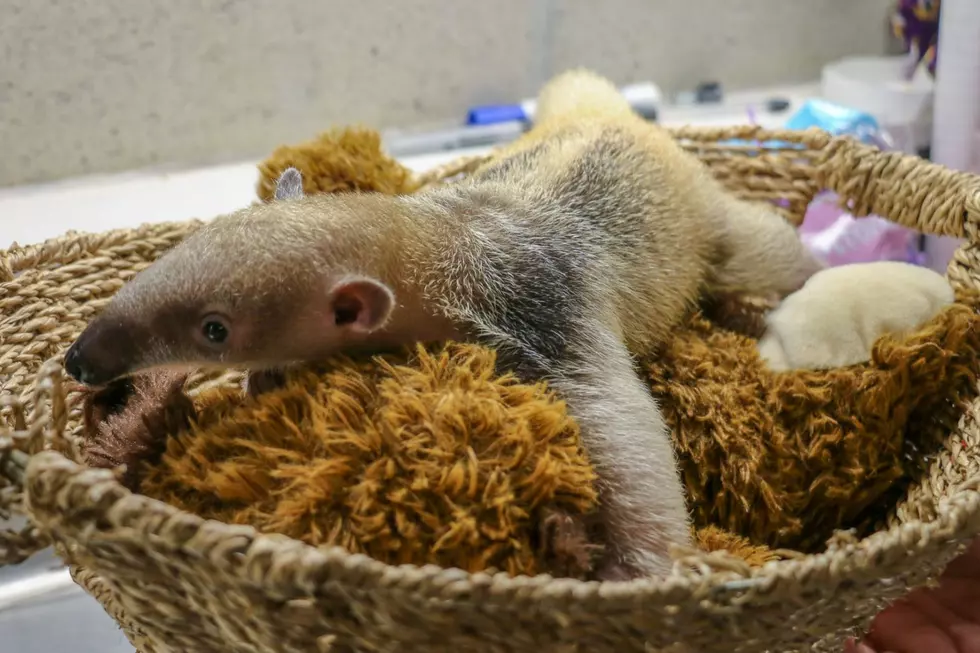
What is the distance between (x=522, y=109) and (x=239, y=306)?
1.75 metres

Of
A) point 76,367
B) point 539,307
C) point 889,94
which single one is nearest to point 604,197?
point 539,307

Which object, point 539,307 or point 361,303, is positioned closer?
point 361,303

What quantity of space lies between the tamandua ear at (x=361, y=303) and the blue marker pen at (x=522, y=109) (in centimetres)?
159

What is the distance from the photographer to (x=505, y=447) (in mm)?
915

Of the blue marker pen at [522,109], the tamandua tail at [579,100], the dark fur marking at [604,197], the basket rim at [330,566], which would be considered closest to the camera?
the basket rim at [330,566]

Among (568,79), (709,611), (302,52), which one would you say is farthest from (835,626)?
(302,52)

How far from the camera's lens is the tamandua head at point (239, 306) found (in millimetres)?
976

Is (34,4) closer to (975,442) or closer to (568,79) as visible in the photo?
(568,79)

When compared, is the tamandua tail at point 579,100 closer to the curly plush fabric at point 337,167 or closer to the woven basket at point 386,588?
the curly plush fabric at point 337,167

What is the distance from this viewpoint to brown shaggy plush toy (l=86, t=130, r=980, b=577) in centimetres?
87

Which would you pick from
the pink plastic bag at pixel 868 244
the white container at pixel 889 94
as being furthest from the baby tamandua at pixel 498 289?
the white container at pixel 889 94

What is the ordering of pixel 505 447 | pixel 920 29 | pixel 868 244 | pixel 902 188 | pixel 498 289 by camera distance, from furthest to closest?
pixel 920 29, pixel 868 244, pixel 902 188, pixel 498 289, pixel 505 447

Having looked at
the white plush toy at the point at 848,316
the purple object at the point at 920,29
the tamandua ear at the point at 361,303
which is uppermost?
the purple object at the point at 920,29

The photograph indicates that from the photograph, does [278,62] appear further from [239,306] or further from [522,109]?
[239,306]
